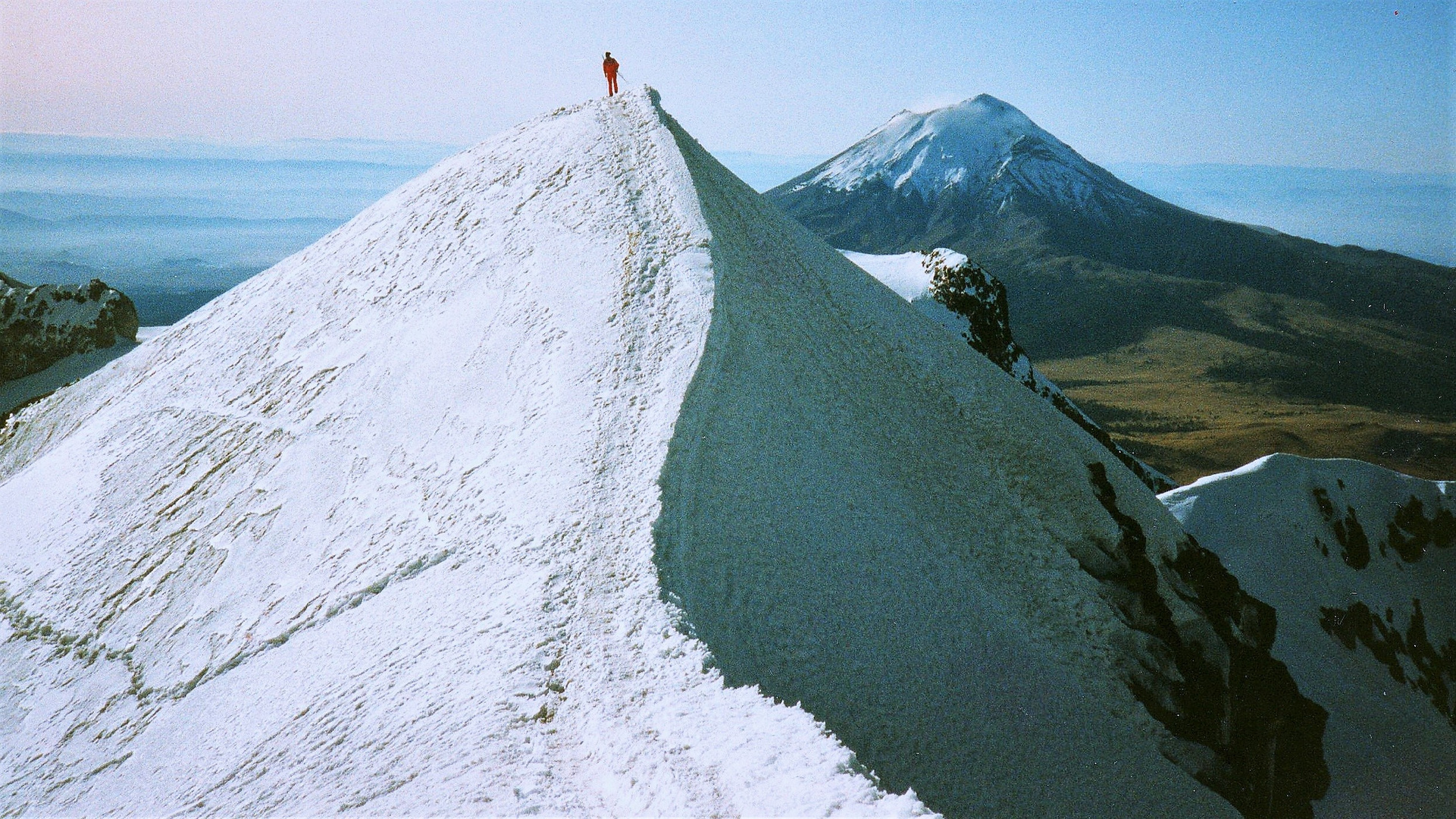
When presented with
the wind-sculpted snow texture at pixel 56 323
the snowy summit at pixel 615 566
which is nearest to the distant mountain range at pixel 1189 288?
the snowy summit at pixel 615 566

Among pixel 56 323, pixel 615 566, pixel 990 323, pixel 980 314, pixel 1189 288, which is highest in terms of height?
pixel 1189 288

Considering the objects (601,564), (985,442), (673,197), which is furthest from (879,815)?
(673,197)

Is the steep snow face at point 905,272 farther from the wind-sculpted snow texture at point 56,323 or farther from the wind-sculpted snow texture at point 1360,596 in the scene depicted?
the wind-sculpted snow texture at point 56,323

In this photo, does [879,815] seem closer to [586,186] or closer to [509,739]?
[509,739]

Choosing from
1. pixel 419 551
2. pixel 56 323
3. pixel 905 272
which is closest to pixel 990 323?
pixel 905 272

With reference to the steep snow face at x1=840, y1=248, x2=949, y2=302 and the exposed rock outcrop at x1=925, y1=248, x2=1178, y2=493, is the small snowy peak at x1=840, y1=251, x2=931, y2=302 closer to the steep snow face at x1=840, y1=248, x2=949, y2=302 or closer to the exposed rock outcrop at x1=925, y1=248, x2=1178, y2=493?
the steep snow face at x1=840, y1=248, x2=949, y2=302

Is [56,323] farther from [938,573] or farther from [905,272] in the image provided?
[938,573]
